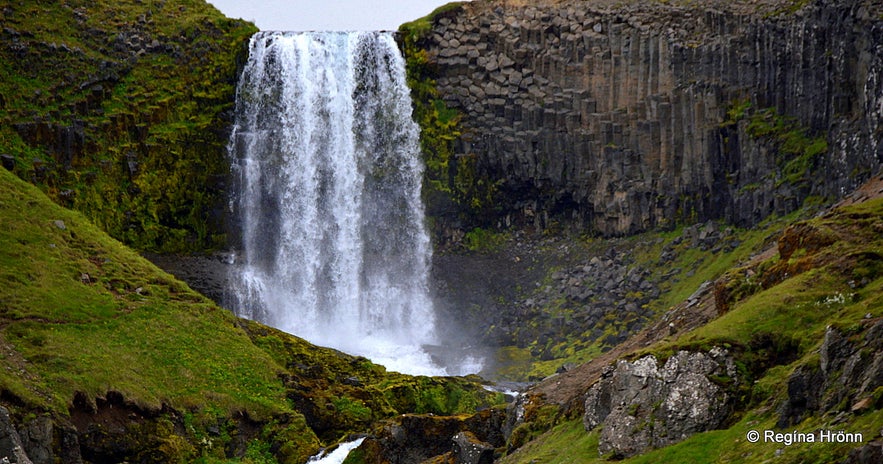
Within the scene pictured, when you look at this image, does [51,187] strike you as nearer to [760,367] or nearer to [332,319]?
[332,319]

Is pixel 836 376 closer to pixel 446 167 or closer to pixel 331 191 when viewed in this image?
pixel 446 167

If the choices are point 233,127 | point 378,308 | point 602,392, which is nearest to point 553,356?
point 378,308

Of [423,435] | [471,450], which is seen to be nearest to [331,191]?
[423,435]

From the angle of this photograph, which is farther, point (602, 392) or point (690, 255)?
point (690, 255)

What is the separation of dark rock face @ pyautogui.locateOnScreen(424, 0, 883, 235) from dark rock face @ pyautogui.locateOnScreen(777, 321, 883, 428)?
1396 inches

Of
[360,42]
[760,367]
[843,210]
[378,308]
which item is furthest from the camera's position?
[360,42]

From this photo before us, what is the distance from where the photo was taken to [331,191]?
78.8 metres

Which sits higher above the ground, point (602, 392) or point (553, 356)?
point (602, 392)

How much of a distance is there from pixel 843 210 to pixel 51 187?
4806 centimetres

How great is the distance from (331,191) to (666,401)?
51.1 m

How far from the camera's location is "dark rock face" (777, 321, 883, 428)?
24078mm

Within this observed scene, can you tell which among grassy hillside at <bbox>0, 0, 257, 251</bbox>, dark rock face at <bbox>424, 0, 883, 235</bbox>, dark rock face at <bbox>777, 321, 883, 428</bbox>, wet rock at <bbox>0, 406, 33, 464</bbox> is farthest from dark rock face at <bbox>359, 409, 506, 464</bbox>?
grassy hillside at <bbox>0, 0, 257, 251</bbox>

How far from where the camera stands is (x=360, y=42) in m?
81.7

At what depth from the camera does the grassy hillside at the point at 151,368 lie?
4291 centimetres
